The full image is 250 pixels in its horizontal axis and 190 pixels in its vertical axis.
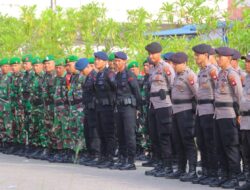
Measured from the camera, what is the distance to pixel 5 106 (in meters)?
18.6

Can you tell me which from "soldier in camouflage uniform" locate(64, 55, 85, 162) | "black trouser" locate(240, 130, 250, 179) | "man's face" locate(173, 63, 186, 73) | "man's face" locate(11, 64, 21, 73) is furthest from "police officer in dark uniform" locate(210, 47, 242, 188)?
"man's face" locate(11, 64, 21, 73)

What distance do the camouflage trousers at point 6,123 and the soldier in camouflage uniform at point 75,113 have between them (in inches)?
93.0

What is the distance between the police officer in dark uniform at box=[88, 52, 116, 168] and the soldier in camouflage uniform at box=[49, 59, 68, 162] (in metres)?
1.11

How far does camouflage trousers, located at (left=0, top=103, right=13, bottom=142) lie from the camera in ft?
60.7

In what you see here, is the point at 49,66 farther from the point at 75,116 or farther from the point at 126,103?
the point at 126,103

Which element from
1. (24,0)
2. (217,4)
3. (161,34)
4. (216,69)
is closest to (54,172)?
(216,69)

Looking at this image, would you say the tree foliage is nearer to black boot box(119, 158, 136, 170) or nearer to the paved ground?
black boot box(119, 158, 136, 170)

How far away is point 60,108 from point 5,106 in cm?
238

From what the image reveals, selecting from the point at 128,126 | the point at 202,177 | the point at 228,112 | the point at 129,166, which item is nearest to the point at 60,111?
the point at 128,126

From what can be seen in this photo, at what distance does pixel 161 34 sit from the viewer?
22328 millimetres

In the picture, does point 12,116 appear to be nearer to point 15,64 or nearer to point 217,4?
point 15,64

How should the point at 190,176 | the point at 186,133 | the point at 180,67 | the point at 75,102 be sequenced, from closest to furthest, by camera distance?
1. the point at 190,176
2. the point at 186,133
3. the point at 180,67
4. the point at 75,102

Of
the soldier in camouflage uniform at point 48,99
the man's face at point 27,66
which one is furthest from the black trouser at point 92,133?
the man's face at point 27,66

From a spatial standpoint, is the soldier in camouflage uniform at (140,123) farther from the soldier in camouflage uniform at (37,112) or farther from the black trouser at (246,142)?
the black trouser at (246,142)
